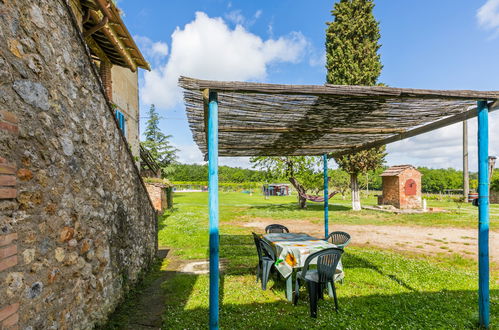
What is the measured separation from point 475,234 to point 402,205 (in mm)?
8762

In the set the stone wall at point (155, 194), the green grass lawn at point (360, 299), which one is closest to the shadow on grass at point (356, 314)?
the green grass lawn at point (360, 299)

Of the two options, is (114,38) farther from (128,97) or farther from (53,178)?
(128,97)

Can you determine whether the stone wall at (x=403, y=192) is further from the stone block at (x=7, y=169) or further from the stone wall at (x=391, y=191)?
the stone block at (x=7, y=169)

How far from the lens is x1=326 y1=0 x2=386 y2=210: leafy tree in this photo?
645 inches

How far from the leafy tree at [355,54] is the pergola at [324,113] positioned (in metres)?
12.5

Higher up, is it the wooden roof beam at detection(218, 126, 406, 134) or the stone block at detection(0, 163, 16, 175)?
the wooden roof beam at detection(218, 126, 406, 134)

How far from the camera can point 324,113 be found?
3.73m

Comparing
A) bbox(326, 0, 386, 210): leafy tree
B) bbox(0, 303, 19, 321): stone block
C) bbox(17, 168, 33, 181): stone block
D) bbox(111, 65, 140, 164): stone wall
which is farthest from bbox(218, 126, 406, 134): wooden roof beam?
bbox(326, 0, 386, 210): leafy tree

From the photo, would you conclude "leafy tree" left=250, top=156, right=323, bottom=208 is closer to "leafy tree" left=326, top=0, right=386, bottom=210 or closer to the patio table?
"leafy tree" left=326, top=0, right=386, bottom=210

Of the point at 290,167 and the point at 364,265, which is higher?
the point at 290,167

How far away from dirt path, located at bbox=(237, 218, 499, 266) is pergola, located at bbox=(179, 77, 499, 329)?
426cm

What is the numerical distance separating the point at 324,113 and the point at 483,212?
2254mm

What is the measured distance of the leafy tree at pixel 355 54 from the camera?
16.4m

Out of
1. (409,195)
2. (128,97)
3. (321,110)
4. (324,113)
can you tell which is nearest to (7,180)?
(321,110)
